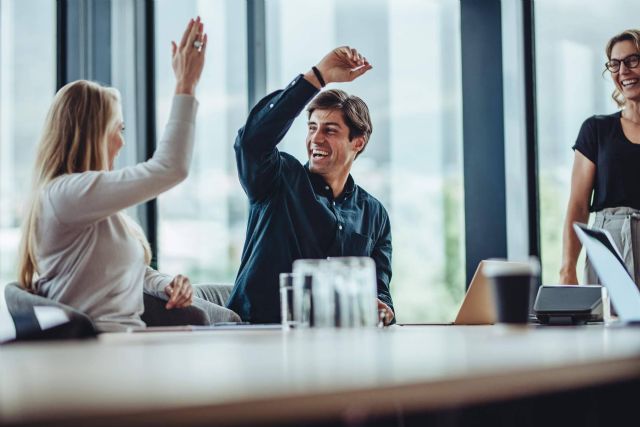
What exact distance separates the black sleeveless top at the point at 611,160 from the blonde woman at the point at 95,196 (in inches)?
71.3

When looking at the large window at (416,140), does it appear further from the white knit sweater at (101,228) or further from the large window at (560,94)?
the white knit sweater at (101,228)

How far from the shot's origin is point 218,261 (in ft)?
14.9

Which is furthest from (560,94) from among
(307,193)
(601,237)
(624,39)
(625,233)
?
(601,237)

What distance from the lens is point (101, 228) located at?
93.7 inches

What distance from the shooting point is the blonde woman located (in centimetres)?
227

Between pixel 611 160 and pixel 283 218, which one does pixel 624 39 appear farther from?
pixel 283 218

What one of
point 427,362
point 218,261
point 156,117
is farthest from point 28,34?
point 427,362

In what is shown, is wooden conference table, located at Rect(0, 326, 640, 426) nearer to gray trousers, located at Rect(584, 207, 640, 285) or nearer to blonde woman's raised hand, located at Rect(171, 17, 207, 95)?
blonde woman's raised hand, located at Rect(171, 17, 207, 95)

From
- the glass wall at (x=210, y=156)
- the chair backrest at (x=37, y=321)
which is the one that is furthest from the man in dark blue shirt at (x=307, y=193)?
the glass wall at (x=210, y=156)

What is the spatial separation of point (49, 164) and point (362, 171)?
223 centimetres

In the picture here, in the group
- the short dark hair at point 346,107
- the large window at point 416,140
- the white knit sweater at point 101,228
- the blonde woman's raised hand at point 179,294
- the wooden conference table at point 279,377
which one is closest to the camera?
the wooden conference table at point 279,377

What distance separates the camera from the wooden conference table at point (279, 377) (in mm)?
688

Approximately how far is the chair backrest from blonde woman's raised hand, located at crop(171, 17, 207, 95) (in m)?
0.62

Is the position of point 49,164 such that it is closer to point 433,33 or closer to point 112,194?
point 112,194
